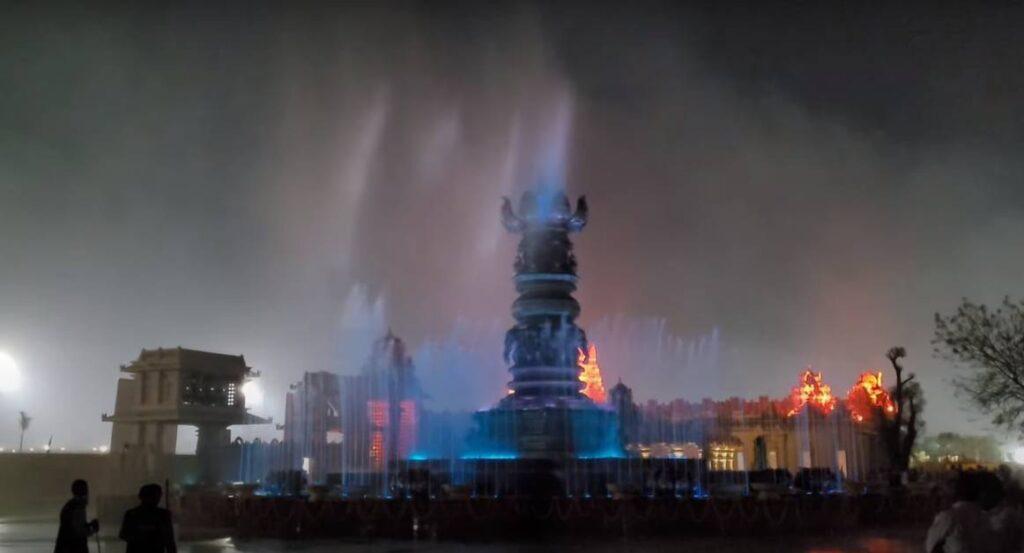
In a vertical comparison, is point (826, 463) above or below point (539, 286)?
below

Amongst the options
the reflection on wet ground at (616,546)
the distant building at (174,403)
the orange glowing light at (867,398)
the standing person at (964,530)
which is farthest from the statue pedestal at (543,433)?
the orange glowing light at (867,398)

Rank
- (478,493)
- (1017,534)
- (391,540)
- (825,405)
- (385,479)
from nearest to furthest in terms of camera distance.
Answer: (1017,534) < (391,540) < (478,493) < (385,479) < (825,405)

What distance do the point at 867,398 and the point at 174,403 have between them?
174ft

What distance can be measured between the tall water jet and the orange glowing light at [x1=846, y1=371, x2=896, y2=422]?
3612 cm

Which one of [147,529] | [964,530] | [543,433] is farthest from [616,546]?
[147,529]

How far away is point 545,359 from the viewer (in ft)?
110

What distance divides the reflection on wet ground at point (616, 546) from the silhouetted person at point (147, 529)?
36.0ft

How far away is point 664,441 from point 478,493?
1510 inches

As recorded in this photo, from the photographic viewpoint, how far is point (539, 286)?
34.4m

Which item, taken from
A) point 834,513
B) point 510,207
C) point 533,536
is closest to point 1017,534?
point 533,536

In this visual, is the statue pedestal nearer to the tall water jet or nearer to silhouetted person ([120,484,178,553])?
the tall water jet

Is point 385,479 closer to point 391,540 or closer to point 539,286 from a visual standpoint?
point 391,540

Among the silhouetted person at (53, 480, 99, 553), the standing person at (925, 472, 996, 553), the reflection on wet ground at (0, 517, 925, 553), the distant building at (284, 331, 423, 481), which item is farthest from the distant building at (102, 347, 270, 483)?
the standing person at (925, 472, 996, 553)

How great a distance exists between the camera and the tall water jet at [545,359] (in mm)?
31688
